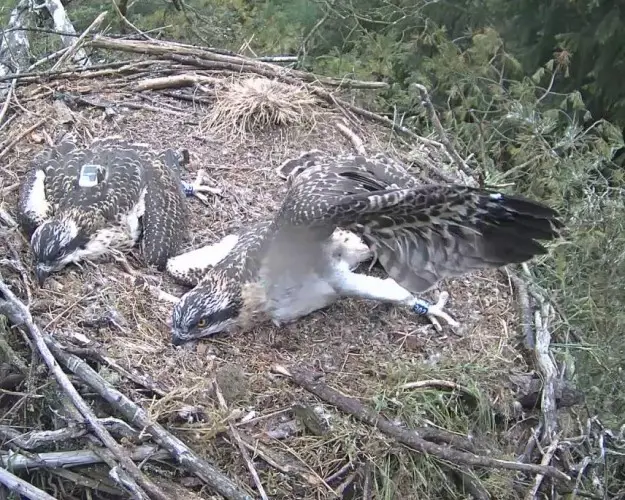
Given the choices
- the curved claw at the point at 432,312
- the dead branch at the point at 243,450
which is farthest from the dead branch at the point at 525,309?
the dead branch at the point at 243,450

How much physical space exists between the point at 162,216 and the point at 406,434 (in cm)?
202

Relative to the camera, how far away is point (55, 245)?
515 centimetres

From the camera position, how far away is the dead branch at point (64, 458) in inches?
163

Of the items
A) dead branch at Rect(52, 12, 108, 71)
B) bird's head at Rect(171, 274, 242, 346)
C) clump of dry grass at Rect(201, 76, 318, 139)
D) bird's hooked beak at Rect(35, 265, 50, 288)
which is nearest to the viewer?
bird's head at Rect(171, 274, 242, 346)

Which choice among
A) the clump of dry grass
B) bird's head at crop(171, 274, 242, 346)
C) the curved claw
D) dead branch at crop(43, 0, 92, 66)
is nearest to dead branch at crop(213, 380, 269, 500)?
bird's head at crop(171, 274, 242, 346)

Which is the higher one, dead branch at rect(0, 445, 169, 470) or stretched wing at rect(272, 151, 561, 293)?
stretched wing at rect(272, 151, 561, 293)

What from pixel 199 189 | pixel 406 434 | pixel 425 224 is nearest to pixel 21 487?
pixel 406 434

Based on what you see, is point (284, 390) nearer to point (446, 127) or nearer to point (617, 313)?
point (617, 313)

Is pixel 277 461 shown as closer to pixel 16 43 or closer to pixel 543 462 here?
pixel 543 462

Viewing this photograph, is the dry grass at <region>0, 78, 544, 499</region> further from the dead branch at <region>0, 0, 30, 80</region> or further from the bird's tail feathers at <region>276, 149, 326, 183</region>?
the dead branch at <region>0, 0, 30, 80</region>

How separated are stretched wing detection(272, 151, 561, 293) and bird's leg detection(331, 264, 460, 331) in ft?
1.33

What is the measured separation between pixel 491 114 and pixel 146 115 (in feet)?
9.30

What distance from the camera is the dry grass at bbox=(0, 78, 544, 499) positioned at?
14.6 feet

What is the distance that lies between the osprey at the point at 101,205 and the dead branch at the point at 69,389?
0.60 metres
